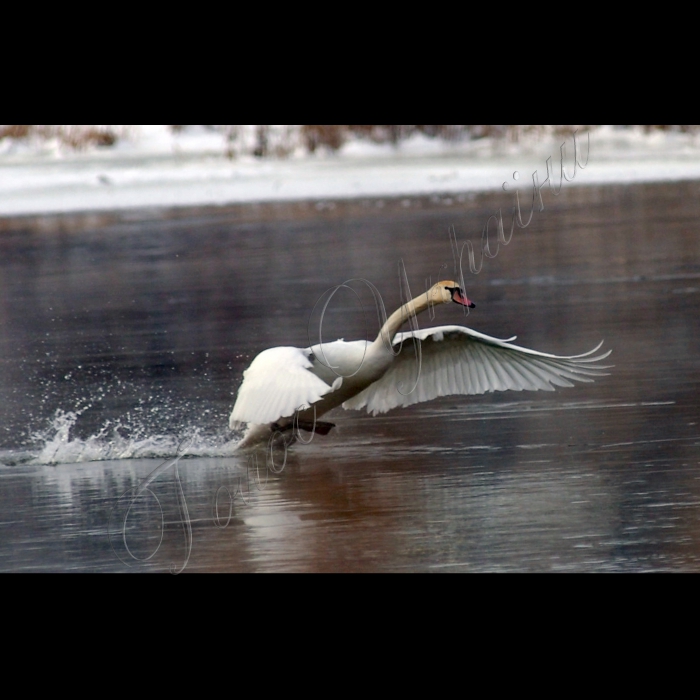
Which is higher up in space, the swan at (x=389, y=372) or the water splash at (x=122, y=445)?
the swan at (x=389, y=372)

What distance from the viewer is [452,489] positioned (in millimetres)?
5762

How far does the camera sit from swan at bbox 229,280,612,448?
19.0 feet

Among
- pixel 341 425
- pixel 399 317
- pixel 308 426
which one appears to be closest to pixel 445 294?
pixel 399 317

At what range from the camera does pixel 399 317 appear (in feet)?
20.5

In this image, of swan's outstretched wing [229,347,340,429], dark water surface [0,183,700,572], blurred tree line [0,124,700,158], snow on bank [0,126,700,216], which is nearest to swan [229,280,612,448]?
swan's outstretched wing [229,347,340,429]

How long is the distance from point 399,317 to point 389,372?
0.49 metres

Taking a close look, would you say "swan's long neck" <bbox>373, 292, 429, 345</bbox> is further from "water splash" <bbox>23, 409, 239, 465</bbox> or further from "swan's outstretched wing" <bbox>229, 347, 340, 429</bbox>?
"water splash" <bbox>23, 409, 239, 465</bbox>

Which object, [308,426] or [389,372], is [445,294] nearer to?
[389,372]

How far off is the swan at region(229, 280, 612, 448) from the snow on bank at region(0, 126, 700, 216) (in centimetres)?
896

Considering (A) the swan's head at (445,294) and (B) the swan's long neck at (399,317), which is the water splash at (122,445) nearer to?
(B) the swan's long neck at (399,317)

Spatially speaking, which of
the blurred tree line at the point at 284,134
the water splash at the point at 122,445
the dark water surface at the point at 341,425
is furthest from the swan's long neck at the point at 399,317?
the blurred tree line at the point at 284,134

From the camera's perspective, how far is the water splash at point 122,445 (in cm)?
660

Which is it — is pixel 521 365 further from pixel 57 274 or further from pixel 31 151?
pixel 31 151

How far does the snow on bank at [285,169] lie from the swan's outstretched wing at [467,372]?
894cm
